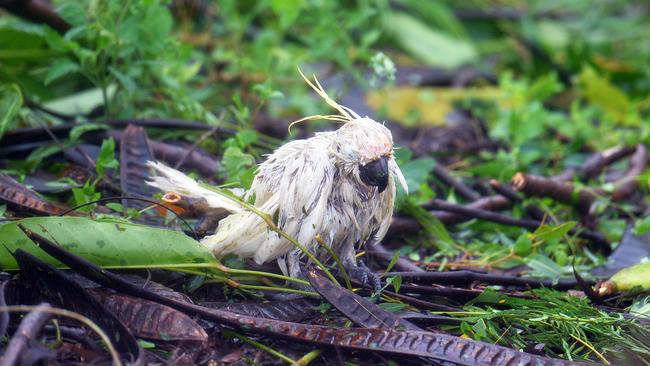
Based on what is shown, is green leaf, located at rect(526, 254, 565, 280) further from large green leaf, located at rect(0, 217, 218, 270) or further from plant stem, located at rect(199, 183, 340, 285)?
large green leaf, located at rect(0, 217, 218, 270)

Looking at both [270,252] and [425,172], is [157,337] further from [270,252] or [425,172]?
[425,172]

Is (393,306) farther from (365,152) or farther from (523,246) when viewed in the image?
(523,246)

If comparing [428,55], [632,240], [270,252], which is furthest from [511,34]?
[270,252]

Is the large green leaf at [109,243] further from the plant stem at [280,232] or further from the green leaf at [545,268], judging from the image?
the green leaf at [545,268]

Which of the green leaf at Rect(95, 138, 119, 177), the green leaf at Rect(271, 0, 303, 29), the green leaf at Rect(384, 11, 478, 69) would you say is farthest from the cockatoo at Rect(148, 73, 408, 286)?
the green leaf at Rect(384, 11, 478, 69)

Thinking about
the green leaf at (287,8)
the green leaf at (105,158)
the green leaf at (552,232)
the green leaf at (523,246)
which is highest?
the green leaf at (287,8)

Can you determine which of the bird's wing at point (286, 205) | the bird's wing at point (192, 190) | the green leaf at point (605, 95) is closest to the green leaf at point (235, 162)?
the bird's wing at point (192, 190)
